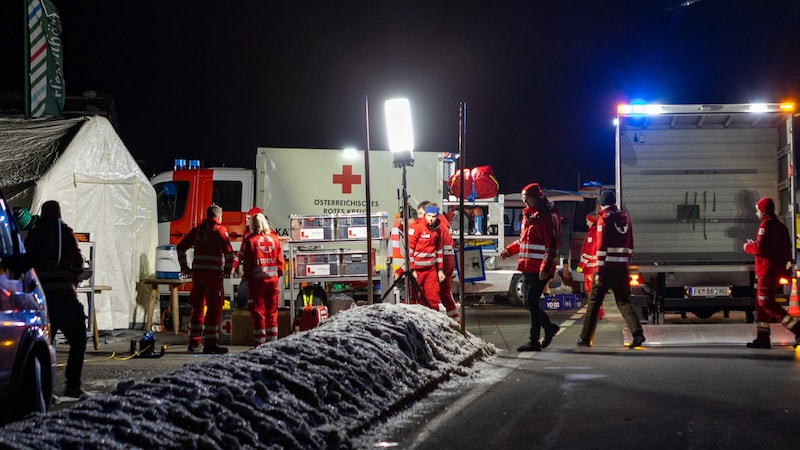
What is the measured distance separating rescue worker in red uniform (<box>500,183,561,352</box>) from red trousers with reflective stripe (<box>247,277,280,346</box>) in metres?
3.26

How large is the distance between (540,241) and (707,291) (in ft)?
9.68

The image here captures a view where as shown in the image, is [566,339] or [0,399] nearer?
[0,399]

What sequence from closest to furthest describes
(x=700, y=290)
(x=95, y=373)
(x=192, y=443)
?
(x=192, y=443)
(x=95, y=373)
(x=700, y=290)

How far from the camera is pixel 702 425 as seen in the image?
620 centimetres

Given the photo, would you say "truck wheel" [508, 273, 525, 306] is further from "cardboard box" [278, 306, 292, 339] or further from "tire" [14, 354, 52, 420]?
"tire" [14, 354, 52, 420]

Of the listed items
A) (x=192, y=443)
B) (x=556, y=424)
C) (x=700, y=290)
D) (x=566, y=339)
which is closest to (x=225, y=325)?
(x=566, y=339)

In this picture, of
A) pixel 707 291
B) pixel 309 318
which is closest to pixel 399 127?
pixel 309 318

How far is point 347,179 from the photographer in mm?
18234

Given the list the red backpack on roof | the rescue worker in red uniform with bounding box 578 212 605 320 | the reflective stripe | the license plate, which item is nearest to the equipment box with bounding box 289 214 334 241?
the rescue worker in red uniform with bounding box 578 212 605 320

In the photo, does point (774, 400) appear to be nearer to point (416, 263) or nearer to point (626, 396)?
point (626, 396)

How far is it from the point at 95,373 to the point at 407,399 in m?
4.24

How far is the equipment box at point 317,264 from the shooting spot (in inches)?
566

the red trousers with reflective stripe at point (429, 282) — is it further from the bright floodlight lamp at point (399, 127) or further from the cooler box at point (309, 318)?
the bright floodlight lamp at point (399, 127)

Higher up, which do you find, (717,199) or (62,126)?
(62,126)
